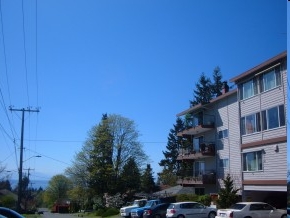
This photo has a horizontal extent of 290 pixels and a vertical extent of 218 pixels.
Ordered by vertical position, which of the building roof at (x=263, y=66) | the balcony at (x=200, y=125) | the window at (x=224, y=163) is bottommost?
the window at (x=224, y=163)

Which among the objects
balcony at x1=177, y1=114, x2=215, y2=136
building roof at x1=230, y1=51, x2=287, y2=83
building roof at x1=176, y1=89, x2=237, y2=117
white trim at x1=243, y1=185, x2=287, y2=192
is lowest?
white trim at x1=243, y1=185, x2=287, y2=192

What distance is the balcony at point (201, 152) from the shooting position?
43.2 meters

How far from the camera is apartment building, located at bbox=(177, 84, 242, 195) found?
127 ft

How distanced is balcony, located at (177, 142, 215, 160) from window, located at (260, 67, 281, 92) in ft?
42.3

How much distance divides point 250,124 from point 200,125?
12.1 metres

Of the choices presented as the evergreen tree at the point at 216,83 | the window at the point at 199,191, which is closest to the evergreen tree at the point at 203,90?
the evergreen tree at the point at 216,83

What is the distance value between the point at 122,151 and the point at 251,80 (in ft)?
96.9

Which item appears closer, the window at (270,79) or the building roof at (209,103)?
the window at (270,79)

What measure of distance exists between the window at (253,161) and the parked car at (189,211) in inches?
182

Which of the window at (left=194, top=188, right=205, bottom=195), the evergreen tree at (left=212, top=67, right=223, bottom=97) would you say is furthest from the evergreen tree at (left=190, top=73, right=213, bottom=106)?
the window at (left=194, top=188, right=205, bottom=195)

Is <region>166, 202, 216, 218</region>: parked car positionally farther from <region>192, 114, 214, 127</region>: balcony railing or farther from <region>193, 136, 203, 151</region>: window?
<region>193, 136, 203, 151</region>: window

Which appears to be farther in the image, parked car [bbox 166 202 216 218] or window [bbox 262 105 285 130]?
parked car [bbox 166 202 216 218]

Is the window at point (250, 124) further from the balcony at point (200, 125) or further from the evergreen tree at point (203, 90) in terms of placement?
the evergreen tree at point (203, 90)

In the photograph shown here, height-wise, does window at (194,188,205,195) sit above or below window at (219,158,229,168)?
below
